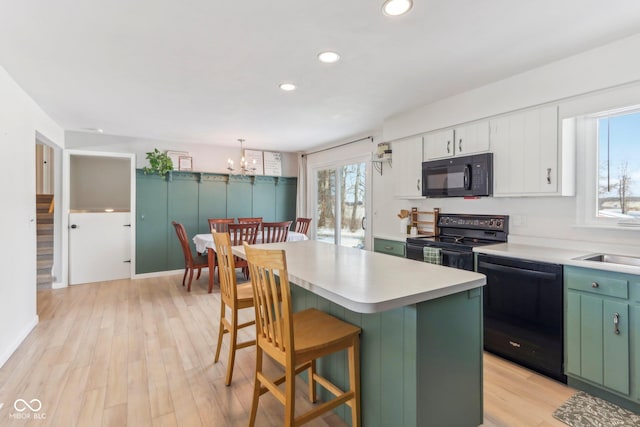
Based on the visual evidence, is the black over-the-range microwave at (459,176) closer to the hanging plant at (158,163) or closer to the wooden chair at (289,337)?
the wooden chair at (289,337)

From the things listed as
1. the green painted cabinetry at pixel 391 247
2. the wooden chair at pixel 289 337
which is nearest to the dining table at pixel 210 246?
the green painted cabinetry at pixel 391 247

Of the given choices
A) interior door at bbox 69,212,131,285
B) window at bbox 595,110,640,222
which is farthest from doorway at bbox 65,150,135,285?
window at bbox 595,110,640,222

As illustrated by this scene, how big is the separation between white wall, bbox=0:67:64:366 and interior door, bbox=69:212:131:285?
1764 millimetres

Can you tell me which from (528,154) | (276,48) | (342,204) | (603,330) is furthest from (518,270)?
(342,204)

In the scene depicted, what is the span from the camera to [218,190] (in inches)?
227

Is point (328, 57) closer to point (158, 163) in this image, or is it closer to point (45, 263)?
point (158, 163)

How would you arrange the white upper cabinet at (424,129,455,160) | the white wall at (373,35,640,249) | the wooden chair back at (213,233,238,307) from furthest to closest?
the white upper cabinet at (424,129,455,160) → the white wall at (373,35,640,249) → the wooden chair back at (213,233,238,307)

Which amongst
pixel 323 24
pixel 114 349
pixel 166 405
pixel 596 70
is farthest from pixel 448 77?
pixel 114 349

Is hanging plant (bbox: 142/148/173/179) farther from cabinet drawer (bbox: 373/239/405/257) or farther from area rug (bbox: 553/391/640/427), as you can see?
area rug (bbox: 553/391/640/427)

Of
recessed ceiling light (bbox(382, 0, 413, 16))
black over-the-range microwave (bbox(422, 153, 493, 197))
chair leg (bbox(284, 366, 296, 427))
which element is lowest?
chair leg (bbox(284, 366, 296, 427))

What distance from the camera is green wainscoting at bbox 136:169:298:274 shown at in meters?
5.17

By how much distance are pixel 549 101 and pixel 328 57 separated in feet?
6.01

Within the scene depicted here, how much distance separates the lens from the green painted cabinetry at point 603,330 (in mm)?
1829

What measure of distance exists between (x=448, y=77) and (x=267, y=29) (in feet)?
5.42
